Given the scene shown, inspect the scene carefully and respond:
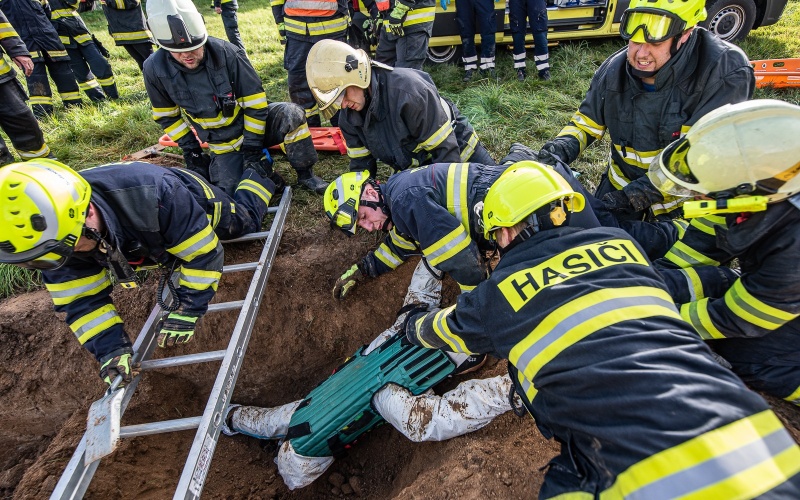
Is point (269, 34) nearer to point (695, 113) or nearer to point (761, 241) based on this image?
point (695, 113)

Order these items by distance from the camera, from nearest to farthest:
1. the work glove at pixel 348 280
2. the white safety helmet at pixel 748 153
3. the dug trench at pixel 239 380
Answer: the white safety helmet at pixel 748 153 < the dug trench at pixel 239 380 < the work glove at pixel 348 280

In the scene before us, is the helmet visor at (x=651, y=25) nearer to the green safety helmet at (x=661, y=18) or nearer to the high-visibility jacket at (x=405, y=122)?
the green safety helmet at (x=661, y=18)

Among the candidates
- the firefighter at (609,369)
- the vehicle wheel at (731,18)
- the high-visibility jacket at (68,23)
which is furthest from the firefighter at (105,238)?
the vehicle wheel at (731,18)

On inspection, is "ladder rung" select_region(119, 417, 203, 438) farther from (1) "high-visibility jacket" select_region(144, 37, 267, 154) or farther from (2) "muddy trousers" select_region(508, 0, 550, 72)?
(2) "muddy trousers" select_region(508, 0, 550, 72)

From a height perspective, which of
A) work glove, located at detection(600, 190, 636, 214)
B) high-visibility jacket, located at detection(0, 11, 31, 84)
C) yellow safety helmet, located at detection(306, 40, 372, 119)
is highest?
high-visibility jacket, located at detection(0, 11, 31, 84)

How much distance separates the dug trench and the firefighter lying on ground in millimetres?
346

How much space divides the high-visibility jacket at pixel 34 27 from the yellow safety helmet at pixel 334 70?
17.2 ft

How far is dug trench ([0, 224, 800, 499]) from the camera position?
127 inches

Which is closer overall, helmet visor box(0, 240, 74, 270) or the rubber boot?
helmet visor box(0, 240, 74, 270)

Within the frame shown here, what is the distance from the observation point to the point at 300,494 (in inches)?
130

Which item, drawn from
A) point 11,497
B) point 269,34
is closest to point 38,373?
point 11,497

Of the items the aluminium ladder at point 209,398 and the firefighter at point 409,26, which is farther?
the firefighter at point 409,26

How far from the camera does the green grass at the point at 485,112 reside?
Result: 442 cm

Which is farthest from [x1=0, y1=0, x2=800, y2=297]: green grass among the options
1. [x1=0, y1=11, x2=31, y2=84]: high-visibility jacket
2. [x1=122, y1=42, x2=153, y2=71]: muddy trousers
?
[x1=0, y1=11, x2=31, y2=84]: high-visibility jacket
